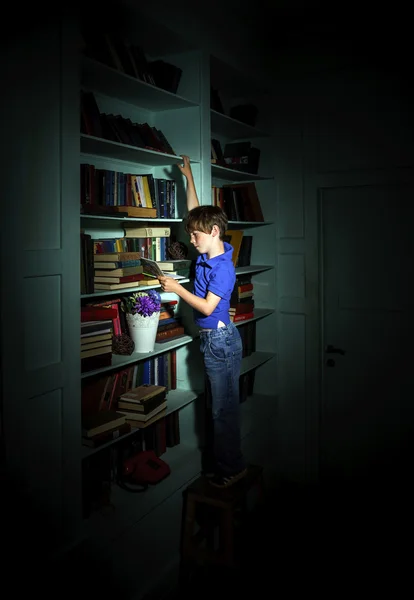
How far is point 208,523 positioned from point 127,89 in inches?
92.7

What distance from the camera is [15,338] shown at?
191 cm

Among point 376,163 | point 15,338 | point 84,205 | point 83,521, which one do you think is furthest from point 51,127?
point 376,163

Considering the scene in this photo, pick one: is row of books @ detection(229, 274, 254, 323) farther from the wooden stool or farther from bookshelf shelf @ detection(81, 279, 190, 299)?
the wooden stool

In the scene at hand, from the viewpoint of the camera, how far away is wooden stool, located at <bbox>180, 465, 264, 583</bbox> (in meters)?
2.67

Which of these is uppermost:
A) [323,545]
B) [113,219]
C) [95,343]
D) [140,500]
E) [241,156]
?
[241,156]

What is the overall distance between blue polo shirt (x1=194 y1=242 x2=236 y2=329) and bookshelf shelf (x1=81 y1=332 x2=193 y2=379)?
0.74ft

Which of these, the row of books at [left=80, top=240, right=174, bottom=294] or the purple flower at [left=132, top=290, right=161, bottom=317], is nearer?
the row of books at [left=80, top=240, right=174, bottom=294]

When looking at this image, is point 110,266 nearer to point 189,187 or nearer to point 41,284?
point 41,284

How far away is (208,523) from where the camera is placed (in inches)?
115

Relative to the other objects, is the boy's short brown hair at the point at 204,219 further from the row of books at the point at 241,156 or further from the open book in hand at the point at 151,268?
the row of books at the point at 241,156

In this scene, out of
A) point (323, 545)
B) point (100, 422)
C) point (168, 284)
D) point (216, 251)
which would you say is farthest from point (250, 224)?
point (323, 545)

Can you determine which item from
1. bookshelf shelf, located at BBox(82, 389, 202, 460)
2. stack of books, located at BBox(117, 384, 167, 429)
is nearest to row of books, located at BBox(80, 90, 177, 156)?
stack of books, located at BBox(117, 384, 167, 429)

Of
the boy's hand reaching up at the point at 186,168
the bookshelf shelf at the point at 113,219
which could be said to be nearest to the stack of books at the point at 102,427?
the bookshelf shelf at the point at 113,219

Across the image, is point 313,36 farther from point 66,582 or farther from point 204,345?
point 66,582
